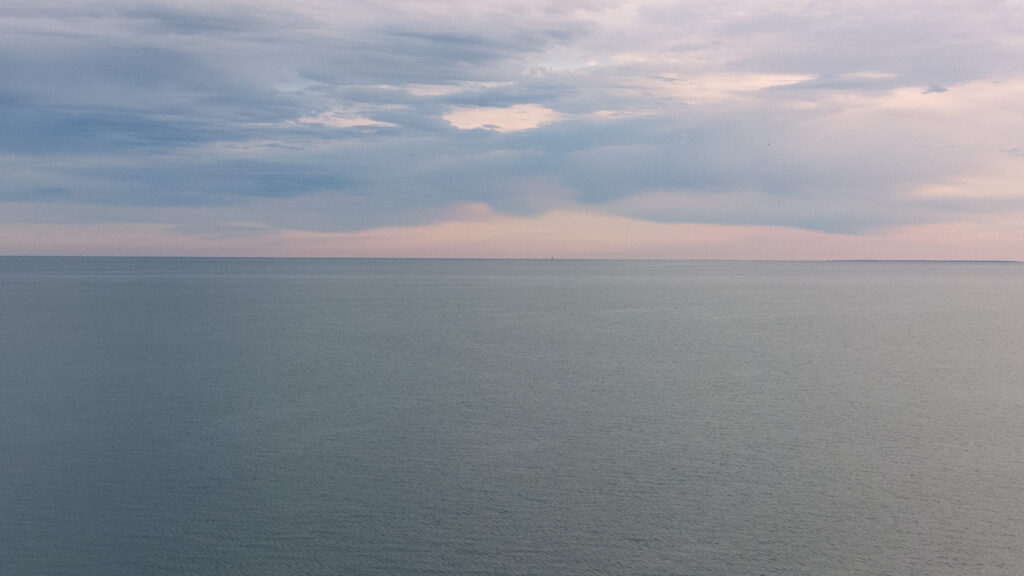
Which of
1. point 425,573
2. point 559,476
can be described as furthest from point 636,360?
point 425,573

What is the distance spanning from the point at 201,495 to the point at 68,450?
197 inches

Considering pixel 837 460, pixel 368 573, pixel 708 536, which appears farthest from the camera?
pixel 837 460

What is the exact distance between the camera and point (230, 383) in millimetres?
28062

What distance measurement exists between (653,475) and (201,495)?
877 cm

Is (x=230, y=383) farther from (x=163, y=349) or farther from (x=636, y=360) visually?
(x=636, y=360)

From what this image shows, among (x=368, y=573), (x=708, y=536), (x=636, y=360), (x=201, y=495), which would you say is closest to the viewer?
(x=368, y=573)

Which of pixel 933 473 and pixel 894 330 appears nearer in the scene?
pixel 933 473

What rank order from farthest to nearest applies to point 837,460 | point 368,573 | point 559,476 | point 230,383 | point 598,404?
1. point 230,383
2. point 598,404
3. point 837,460
4. point 559,476
5. point 368,573

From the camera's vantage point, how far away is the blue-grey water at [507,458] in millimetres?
13383

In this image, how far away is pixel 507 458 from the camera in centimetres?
1847

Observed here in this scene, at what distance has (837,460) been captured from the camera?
1870cm

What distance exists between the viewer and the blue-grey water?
43.9 feet

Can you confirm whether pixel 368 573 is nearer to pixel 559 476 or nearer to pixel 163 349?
pixel 559 476

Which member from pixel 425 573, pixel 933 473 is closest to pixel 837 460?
pixel 933 473
